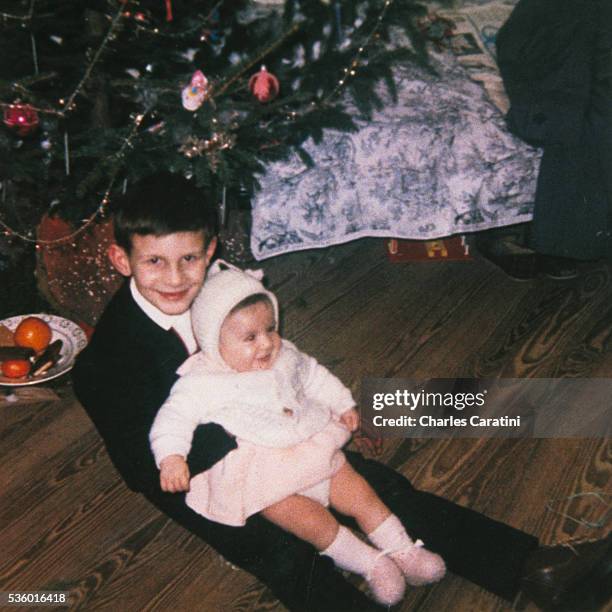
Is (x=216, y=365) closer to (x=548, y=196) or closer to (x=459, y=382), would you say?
(x=459, y=382)

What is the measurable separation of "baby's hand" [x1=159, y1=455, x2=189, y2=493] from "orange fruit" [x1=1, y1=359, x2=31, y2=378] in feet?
2.10

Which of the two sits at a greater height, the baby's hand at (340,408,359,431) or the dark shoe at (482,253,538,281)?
the baby's hand at (340,408,359,431)

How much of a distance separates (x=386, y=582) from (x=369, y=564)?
1.5 inches

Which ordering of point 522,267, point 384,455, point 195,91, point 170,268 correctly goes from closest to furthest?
1. point 170,268
2. point 195,91
3. point 384,455
4. point 522,267

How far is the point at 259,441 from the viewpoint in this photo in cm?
119

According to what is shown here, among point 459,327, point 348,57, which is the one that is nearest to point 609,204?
point 459,327

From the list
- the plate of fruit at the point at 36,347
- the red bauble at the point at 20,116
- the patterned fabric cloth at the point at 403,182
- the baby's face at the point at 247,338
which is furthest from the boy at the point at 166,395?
the patterned fabric cloth at the point at 403,182

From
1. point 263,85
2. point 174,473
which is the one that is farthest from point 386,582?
point 263,85

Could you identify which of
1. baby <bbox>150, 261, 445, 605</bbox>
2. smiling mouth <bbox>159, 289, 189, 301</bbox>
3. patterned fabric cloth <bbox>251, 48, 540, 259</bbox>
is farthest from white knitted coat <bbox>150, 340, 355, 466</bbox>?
patterned fabric cloth <bbox>251, 48, 540, 259</bbox>

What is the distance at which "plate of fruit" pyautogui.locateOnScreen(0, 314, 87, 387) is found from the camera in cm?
161

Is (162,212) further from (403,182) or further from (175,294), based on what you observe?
(403,182)

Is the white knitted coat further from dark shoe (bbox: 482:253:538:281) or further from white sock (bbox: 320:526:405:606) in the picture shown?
dark shoe (bbox: 482:253:538:281)

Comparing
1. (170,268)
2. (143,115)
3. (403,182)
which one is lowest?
(403,182)

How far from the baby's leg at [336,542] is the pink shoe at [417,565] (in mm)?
23
